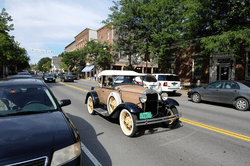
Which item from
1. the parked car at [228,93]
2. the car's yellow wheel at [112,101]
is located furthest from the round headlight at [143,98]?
the parked car at [228,93]

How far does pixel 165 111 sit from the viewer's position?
496cm

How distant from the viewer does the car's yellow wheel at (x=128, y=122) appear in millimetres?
4224

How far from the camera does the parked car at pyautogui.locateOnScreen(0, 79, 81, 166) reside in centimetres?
177

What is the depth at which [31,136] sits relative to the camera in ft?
6.58

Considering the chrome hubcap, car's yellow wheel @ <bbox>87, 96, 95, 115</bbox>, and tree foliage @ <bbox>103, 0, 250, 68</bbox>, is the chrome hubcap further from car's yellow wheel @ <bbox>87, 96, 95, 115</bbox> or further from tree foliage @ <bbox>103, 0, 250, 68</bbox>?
car's yellow wheel @ <bbox>87, 96, 95, 115</bbox>

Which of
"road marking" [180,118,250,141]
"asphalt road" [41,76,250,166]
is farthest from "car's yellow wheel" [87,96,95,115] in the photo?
"road marking" [180,118,250,141]

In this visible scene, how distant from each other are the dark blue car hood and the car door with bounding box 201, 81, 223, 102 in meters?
9.31

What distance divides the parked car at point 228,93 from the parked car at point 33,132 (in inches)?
359

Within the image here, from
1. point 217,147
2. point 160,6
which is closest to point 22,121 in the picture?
point 217,147

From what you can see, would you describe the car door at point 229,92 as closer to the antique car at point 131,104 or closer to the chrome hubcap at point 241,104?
the chrome hubcap at point 241,104

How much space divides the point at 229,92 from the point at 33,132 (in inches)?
383

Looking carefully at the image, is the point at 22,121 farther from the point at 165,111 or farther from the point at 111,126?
the point at 165,111

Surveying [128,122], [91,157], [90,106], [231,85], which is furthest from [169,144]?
[231,85]

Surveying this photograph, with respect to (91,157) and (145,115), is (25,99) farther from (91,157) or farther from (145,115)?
(145,115)
